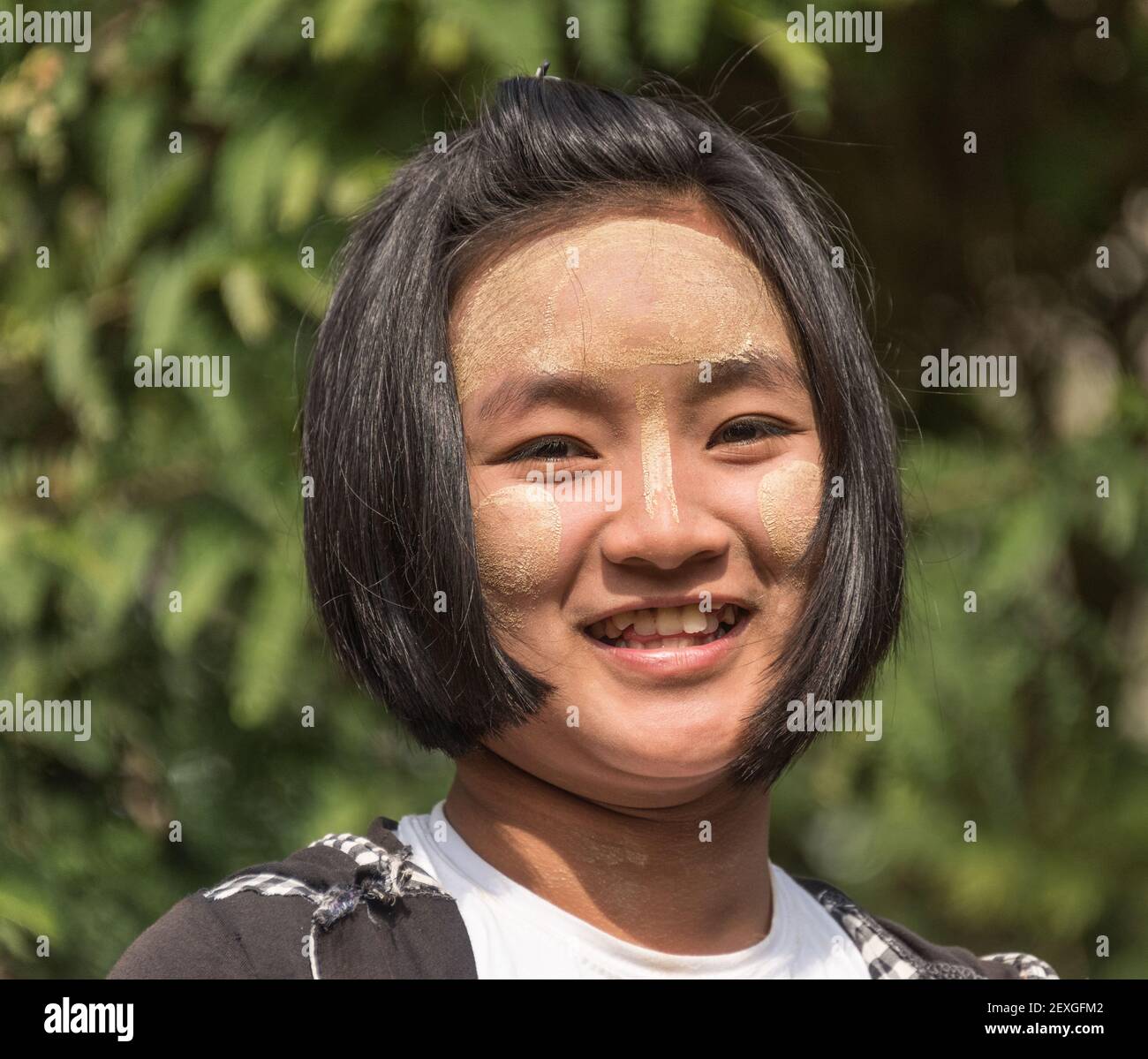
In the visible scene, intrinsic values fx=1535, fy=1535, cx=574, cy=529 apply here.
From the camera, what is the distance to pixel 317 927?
1570 millimetres

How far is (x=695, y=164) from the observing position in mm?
1799

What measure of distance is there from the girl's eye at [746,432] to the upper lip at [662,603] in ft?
0.54

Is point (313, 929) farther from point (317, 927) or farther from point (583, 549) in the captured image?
point (583, 549)

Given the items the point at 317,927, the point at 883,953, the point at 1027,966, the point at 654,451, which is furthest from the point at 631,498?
the point at 1027,966

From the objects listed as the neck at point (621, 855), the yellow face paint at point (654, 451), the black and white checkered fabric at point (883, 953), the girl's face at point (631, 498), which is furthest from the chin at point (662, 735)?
the black and white checkered fabric at point (883, 953)

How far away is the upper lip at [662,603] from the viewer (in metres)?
1.60

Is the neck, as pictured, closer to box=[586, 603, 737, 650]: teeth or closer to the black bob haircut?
the black bob haircut

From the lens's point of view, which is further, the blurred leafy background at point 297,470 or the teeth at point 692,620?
the blurred leafy background at point 297,470

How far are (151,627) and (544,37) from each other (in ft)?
4.73

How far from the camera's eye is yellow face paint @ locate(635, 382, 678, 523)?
5.18 ft

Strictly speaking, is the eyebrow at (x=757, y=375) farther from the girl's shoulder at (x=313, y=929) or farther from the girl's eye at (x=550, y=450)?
the girl's shoulder at (x=313, y=929)

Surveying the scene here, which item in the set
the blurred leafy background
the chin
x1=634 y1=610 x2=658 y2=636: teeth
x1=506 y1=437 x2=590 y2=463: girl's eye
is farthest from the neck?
the blurred leafy background

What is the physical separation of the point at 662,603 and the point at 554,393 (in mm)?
248

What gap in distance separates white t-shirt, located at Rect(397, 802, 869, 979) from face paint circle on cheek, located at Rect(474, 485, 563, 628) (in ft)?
0.97
